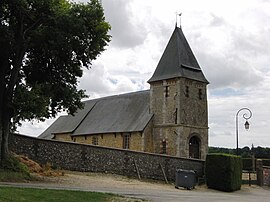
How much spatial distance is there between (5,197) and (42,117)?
32.3 ft

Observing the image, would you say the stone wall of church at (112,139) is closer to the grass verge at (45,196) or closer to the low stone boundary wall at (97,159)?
the low stone boundary wall at (97,159)

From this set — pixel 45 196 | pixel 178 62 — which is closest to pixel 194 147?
pixel 178 62

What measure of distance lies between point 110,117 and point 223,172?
2488cm

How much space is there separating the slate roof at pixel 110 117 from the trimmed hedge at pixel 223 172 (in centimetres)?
1508

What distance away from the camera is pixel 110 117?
53219 mm

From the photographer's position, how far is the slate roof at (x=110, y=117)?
4869cm

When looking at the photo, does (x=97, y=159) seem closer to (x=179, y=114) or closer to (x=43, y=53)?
(x=43, y=53)

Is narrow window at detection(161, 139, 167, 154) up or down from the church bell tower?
down

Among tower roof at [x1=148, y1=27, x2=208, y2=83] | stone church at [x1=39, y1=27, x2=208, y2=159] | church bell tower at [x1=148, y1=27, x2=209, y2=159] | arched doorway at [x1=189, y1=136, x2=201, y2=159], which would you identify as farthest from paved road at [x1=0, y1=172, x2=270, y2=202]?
tower roof at [x1=148, y1=27, x2=208, y2=83]

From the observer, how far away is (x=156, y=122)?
46781mm

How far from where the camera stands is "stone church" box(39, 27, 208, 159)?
44844 mm

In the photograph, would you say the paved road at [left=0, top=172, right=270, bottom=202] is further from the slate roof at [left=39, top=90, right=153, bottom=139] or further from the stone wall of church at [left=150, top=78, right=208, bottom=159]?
the slate roof at [left=39, top=90, right=153, bottom=139]

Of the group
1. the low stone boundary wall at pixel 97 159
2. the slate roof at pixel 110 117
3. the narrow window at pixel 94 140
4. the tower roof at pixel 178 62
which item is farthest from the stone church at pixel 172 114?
the low stone boundary wall at pixel 97 159

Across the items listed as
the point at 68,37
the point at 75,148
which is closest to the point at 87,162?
the point at 75,148
